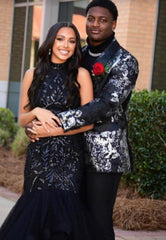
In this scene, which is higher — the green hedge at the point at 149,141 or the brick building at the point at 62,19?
the brick building at the point at 62,19

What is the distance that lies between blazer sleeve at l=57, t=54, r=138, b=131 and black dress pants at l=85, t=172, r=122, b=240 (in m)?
0.40

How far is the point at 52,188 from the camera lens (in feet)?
12.4

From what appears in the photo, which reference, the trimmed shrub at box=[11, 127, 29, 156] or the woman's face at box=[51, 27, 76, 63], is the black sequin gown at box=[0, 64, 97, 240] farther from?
the trimmed shrub at box=[11, 127, 29, 156]

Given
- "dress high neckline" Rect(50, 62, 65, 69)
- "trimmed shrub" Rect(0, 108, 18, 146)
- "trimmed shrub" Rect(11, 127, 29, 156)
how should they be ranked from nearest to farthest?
"dress high neckline" Rect(50, 62, 65, 69) → "trimmed shrub" Rect(11, 127, 29, 156) → "trimmed shrub" Rect(0, 108, 18, 146)

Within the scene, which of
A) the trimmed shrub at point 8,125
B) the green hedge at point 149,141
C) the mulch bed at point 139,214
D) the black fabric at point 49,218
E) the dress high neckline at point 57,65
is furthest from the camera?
the trimmed shrub at point 8,125

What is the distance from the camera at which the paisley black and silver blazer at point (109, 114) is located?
12.1 ft

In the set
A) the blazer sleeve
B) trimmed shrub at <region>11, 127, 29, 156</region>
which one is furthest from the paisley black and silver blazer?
trimmed shrub at <region>11, 127, 29, 156</region>

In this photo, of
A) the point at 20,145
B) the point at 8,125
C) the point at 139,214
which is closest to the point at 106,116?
the point at 139,214

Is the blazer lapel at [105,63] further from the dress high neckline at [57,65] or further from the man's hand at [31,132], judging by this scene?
the man's hand at [31,132]

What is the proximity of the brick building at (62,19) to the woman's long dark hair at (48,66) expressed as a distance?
19.2 feet

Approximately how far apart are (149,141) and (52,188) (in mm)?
3066

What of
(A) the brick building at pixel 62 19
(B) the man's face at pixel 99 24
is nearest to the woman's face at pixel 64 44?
(B) the man's face at pixel 99 24

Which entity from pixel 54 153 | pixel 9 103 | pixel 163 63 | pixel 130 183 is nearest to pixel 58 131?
pixel 54 153

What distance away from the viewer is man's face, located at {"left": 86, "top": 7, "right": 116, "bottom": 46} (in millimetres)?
3834
